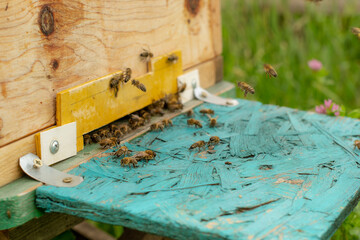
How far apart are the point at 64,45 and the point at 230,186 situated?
0.84 metres

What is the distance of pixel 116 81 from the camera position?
2029mm

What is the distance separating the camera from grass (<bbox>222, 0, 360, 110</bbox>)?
12.8 feet

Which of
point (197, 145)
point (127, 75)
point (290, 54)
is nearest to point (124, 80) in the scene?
point (127, 75)

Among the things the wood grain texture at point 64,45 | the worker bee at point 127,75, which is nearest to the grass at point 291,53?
the wood grain texture at point 64,45

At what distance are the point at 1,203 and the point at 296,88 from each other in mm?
2924

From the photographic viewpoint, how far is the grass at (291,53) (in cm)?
389

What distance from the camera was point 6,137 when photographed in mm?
1618

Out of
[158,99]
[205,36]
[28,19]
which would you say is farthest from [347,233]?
[28,19]

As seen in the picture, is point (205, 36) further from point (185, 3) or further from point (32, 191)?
point (32, 191)

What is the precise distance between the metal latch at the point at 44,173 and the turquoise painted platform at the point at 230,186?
4cm

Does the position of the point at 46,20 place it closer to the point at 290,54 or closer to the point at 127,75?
the point at 127,75

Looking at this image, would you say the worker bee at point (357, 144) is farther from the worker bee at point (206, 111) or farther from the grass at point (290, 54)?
the grass at point (290, 54)

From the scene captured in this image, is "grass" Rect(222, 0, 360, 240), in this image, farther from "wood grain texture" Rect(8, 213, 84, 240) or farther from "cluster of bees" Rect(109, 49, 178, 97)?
"wood grain texture" Rect(8, 213, 84, 240)

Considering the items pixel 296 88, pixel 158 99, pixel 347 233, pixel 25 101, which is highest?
pixel 25 101
